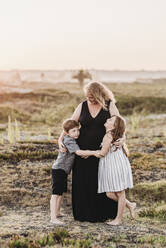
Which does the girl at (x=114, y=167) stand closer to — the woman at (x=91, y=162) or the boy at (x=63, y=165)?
the woman at (x=91, y=162)

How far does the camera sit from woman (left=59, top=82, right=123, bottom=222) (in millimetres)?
6340

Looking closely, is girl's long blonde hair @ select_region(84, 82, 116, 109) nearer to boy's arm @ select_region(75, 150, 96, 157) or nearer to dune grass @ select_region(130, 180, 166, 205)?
boy's arm @ select_region(75, 150, 96, 157)

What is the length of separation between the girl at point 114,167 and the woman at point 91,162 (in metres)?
0.17

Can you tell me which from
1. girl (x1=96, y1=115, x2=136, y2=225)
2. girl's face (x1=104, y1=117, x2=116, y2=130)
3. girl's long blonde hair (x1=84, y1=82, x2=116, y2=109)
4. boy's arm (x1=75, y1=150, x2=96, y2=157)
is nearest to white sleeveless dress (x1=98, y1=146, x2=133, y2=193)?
girl (x1=96, y1=115, x2=136, y2=225)

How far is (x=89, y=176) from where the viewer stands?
21.1ft

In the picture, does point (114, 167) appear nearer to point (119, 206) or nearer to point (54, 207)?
point (119, 206)

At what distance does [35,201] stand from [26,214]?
85 centimetres

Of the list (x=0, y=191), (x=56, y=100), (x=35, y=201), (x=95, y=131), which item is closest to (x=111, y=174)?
(x=95, y=131)

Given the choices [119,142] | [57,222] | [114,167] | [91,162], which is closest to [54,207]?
[57,222]

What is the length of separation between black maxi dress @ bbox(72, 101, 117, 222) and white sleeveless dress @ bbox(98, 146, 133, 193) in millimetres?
214

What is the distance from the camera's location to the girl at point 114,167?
6156 millimetres

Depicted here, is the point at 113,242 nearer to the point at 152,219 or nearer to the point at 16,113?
the point at 152,219

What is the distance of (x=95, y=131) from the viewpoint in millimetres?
6375

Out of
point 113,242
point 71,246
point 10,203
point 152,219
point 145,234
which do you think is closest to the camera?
point 71,246
